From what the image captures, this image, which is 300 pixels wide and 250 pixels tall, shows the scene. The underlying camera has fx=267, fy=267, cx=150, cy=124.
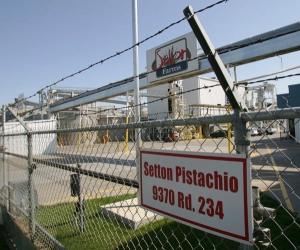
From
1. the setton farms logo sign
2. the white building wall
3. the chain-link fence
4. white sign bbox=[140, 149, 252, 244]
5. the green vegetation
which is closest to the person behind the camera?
white sign bbox=[140, 149, 252, 244]

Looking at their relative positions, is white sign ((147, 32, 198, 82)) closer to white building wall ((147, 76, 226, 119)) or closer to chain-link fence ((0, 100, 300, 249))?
chain-link fence ((0, 100, 300, 249))

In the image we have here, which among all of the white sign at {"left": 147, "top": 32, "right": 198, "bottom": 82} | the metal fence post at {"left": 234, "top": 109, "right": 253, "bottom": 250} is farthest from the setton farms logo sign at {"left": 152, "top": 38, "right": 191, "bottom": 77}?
the metal fence post at {"left": 234, "top": 109, "right": 253, "bottom": 250}

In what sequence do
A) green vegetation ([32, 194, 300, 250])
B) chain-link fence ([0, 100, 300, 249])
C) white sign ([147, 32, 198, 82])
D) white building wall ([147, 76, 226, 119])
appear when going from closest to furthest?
chain-link fence ([0, 100, 300, 249]) < green vegetation ([32, 194, 300, 250]) < white sign ([147, 32, 198, 82]) < white building wall ([147, 76, 226, 119])

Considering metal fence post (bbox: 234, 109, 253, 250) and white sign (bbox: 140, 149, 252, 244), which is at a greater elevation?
metal fence post (bbox: 234, 109, 253, 250)

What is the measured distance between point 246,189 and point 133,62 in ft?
19.1

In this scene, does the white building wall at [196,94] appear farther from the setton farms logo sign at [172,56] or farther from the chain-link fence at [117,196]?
the chain-link fence at [117,196]

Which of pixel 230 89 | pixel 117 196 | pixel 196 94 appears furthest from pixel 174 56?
pixel 196 94

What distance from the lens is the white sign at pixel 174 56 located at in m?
9.97

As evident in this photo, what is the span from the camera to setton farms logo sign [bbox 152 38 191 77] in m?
10.1

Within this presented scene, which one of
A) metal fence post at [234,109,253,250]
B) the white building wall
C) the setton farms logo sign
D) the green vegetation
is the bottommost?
the green vegetation

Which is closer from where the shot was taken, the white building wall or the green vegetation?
the green vegetation

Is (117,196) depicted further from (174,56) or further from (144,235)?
(174,56)

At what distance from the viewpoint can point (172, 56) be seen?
35.1 ft

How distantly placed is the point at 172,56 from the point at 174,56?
0.62ft
